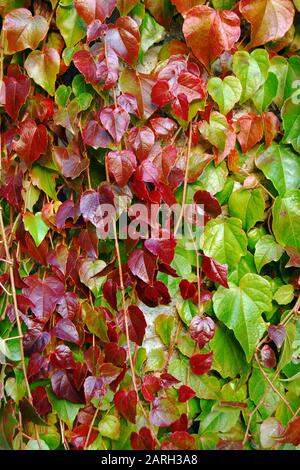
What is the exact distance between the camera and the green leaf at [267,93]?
102 cm

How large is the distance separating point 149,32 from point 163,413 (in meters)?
0.79

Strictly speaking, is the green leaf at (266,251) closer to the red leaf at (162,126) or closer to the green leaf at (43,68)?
the red leaf at (162,126)

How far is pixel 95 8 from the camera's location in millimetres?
951

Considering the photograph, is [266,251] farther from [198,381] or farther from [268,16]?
[268,16]

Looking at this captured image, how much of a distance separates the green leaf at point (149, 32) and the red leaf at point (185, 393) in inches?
28.1

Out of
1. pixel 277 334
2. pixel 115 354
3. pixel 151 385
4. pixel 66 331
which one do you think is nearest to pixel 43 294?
pixel 66 331

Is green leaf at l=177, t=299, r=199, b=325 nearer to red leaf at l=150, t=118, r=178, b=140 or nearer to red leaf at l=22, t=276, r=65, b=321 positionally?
red leaf at l=22, t=276, r=65, b=321

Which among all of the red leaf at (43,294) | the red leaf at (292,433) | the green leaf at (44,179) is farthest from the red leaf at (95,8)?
the red leaf at (292,433)

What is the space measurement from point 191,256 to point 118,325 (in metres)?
0.21

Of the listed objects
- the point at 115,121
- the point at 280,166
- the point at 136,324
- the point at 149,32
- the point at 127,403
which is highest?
the point at 149,32

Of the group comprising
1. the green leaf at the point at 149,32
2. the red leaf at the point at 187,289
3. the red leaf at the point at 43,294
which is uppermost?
the green leaf at the point at 149,32

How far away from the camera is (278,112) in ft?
3.52

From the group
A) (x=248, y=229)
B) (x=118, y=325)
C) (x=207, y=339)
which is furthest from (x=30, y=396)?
(x=248, y=229)

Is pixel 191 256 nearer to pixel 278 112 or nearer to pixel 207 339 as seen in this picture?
pixel 207 339
